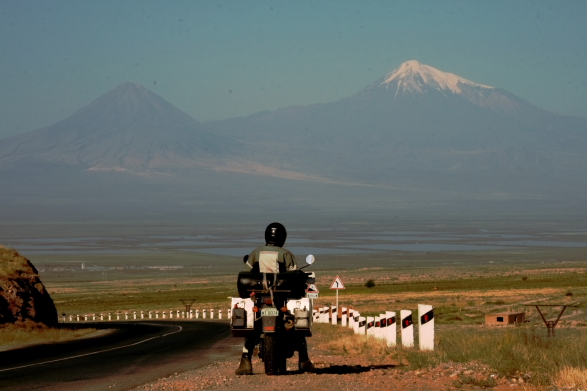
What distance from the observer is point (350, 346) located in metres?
20.8

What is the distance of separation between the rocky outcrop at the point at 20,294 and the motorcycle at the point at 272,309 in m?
17.0

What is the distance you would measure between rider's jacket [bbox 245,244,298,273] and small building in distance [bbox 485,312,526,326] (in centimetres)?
1572

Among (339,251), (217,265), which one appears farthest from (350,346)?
(339,251)

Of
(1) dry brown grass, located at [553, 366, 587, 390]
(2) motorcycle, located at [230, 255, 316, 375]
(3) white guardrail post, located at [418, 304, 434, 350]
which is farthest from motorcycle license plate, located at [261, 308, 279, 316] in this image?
(3) white guardrail post, located at [418, 304, 434, 350]

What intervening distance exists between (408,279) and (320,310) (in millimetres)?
43952

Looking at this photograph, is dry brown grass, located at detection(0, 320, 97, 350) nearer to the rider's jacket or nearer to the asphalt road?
the asphalt road

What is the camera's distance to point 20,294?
101 feet

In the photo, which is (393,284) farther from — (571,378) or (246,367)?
(571,378)

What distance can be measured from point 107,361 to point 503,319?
46.9 ft

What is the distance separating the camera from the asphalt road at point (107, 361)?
14906 mm

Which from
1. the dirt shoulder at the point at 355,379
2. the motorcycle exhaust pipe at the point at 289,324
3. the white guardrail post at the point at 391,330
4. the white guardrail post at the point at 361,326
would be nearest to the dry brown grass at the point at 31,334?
the white guardrail post at the point at 361,326

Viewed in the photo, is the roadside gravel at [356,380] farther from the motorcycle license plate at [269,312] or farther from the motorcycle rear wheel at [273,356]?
the motorcycle license plate at [269,312]

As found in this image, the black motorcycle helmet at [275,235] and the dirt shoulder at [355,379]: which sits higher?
the black motorcycle helmet at [275,235]

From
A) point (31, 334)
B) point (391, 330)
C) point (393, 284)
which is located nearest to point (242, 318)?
point (391, 330)
